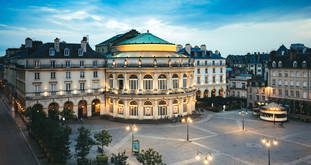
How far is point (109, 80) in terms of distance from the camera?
59.9 metres

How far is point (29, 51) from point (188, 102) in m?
36.5

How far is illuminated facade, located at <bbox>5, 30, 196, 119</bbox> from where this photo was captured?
53.1 m

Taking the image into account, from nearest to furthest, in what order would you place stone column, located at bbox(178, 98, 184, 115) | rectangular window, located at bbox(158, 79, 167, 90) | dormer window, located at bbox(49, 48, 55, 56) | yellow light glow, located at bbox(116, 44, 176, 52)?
dormer window, located at bbox(49, 48, 55, 56) → rectangular window, located at bbox(158, 79, 167, 90) → stone column, located at bbox(178, 98, 184, 115) → yellow light glow, located at bbox(116, 44, 176, 52)

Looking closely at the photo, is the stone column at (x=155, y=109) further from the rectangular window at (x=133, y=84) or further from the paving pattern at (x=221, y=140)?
the rectangular window at (x=133, y=84)


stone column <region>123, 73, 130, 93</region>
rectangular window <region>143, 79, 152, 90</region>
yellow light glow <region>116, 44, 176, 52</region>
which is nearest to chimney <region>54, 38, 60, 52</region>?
yellow light glow <region>116, 44, 176, 52</region>

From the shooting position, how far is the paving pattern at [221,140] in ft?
108

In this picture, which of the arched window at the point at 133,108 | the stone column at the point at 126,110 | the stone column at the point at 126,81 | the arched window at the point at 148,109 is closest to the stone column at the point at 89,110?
the stone column at the point at 126,110

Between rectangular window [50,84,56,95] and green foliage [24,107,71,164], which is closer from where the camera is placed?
green foliage [24,107,71,164]

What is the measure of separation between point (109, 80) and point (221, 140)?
96.9ft

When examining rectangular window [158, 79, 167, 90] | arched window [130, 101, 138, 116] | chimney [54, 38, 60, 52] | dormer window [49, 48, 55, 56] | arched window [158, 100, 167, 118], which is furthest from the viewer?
arched window [158, 100, 167, 118]

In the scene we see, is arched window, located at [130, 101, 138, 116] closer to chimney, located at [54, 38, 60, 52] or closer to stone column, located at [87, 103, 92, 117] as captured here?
stone column, located at [87, 103, 92, 117]

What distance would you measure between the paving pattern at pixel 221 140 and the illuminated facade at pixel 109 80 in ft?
15.6

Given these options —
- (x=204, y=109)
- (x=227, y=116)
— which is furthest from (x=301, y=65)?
(x=204, y=109)

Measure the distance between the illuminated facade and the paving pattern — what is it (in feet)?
15.6
